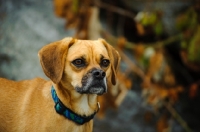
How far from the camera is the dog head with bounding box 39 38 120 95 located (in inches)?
139

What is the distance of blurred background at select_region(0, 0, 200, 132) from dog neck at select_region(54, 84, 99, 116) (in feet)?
10.7

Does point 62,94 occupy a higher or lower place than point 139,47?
lower

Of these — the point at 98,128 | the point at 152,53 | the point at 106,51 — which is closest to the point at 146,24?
the point at 152,53

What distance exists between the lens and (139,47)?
24.5ft

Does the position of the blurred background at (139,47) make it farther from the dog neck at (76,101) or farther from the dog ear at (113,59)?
the dog neck at (76,101)

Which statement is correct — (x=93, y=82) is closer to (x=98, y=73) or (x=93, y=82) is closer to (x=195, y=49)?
(x=98, y=73)

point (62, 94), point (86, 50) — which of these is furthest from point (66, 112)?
point (86, 50)

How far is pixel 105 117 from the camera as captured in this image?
7.43m

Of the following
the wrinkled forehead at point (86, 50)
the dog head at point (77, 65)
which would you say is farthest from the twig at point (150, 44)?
the dog head at point (77, 65)

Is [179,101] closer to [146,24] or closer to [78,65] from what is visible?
[146,24]

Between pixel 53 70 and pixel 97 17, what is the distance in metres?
4.29

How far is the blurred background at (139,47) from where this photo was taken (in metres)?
7.19

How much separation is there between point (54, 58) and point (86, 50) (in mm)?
278

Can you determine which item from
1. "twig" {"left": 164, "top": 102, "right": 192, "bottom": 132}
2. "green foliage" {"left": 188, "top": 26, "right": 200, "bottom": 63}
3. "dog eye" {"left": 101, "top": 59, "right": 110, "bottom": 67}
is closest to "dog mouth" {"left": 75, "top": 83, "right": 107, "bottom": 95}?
"dog eye" {"left": 101, "top": 59, "right": 110, "bottom": 67}
